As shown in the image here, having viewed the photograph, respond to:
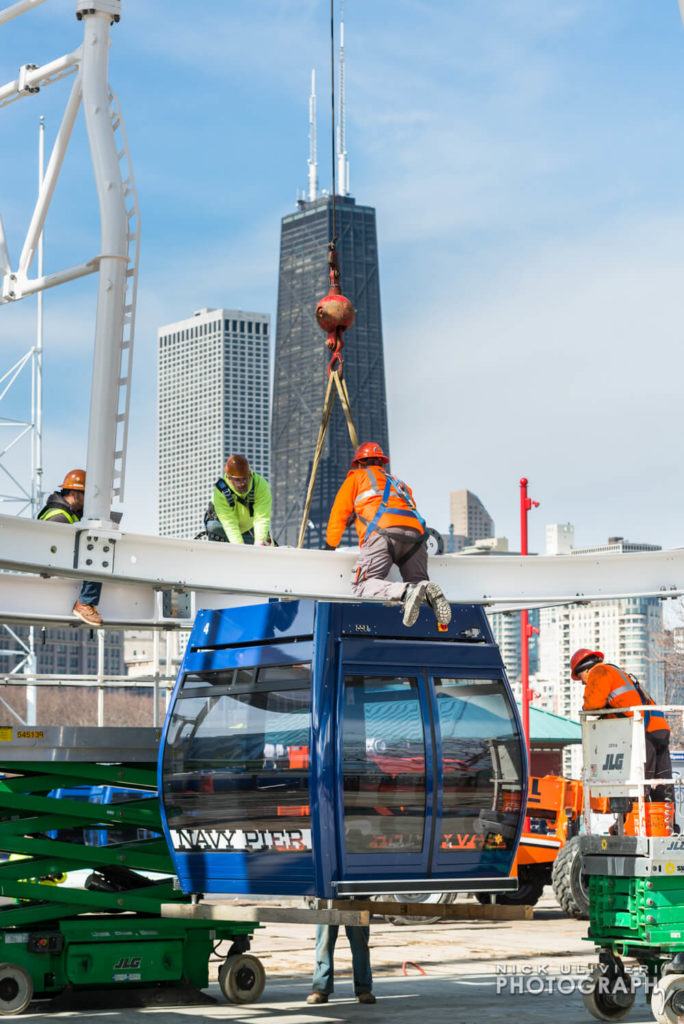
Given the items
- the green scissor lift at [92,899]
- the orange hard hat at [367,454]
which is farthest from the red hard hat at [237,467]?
the green scissor lift at [92,899]

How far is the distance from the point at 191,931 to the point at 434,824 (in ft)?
9.48

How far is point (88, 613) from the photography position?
14664 mm

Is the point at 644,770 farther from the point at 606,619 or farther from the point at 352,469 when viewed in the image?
the point at 606,619

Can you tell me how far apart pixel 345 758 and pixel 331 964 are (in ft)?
9.60

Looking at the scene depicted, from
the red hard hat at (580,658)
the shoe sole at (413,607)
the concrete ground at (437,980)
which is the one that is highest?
the shoe sole at (413,607)

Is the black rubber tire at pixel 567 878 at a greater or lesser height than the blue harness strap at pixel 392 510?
lesser

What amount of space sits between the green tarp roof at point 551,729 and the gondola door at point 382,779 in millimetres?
25854

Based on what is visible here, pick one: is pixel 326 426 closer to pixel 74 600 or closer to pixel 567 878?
pixel 74 600

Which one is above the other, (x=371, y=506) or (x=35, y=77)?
(x=35, y=77)

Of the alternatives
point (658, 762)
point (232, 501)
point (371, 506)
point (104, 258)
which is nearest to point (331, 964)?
point (658, 762)

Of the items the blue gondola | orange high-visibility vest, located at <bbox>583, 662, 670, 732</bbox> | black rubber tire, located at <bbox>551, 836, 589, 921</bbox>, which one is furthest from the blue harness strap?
black rubber tire, located at <bbox>551, 836, 589, 921</bbox>

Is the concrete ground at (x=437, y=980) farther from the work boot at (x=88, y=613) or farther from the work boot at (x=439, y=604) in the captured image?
the work boot at (x=88, y=613)

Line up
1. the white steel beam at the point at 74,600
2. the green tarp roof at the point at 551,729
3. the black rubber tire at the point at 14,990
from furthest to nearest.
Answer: the green tarp roof at the point at 551,729, the white steel beam at the point at 74,600, the black rubber tire at the point at 14,990

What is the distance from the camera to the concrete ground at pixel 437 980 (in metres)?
12.9
